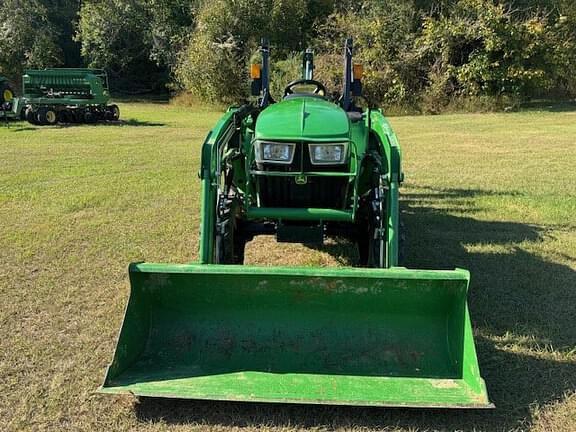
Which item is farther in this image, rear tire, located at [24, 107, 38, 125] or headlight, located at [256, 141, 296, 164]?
rear tire, located at [24, 107, 38, 125]

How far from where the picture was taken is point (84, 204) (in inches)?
295

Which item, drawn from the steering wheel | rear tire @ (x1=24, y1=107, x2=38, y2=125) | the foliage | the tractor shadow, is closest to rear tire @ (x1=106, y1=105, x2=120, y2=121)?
rear tire @ (x1=24, y1=107, x2=38, y2=125)

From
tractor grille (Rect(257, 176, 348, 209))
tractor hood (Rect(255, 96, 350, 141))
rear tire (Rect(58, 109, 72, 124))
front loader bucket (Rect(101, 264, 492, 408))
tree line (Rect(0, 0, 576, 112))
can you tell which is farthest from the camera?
tree line (Rect(0, 0, 576, 112))

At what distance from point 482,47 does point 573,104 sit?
476 centimetres

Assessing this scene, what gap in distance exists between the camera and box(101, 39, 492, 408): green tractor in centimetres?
305

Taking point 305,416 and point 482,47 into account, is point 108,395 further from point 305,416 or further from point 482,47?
point 482,47

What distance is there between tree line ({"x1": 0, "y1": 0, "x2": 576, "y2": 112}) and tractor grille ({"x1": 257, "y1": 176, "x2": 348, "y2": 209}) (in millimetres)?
18682

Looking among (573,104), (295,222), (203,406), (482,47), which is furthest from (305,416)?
(573,104)

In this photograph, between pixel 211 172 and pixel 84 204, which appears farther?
pixel 84 204

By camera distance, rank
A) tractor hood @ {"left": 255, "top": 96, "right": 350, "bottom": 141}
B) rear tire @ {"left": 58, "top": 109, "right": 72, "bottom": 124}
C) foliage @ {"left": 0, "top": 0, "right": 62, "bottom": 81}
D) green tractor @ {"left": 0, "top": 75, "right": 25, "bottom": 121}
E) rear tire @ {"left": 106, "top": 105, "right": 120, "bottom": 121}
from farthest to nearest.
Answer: foliage @ {"left": 0, "top": 0, "right": 62, "bottom": 81}, rear tire @ {"left": 106, "top": 105, "right": 120, "bottom": 121}, rear tire @ {"left": 58, "top": 109, "right": 72, "bottom": 124}, green tractor @ {"left": 0, "top": 75, "right": 25, "bottom": 121}, tractor hood @ {"left": 255, "top": 96, "right": 350, "bottom": 141}

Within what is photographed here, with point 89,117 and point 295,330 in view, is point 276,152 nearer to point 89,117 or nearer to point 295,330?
point 295,330

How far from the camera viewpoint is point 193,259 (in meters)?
5.44

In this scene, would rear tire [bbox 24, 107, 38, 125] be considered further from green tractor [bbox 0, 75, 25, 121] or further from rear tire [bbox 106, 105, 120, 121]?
rear tire [bbox 106, 105, 120, 121]

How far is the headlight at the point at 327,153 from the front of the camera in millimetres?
4211
